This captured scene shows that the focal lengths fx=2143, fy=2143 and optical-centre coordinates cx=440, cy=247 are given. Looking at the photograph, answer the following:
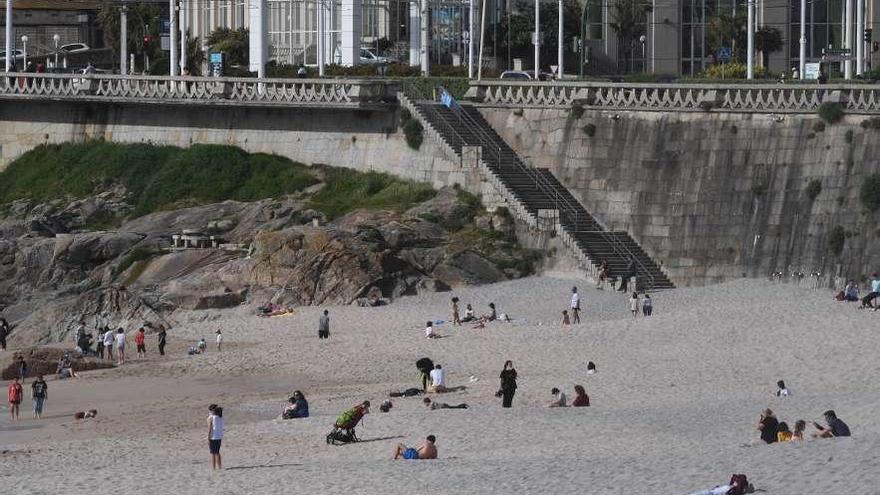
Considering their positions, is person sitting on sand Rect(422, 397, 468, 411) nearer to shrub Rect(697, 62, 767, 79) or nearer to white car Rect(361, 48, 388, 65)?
shrub Rect(697, 62, 767, 79)

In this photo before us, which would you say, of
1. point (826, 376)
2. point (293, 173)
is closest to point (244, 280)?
point (293, 173)

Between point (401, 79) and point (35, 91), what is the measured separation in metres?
15.5

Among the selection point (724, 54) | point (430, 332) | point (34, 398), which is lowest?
point (34, 398)

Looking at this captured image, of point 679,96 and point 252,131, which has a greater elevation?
point 679,96

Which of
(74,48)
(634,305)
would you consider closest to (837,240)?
(634,305)

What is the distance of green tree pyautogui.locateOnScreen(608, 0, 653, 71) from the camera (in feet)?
288

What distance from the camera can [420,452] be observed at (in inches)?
1462

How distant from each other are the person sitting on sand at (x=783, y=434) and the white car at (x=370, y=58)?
148 ft

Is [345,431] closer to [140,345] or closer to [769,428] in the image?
[769,428]

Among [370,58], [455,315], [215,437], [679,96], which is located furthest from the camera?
[370,58]

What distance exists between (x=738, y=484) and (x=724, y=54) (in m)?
50.6

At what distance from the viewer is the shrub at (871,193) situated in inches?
2239

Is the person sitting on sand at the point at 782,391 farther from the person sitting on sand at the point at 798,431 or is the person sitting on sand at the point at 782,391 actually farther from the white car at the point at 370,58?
the white car at the point at 370,58

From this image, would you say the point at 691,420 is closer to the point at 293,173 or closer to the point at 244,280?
the point at 244,280
